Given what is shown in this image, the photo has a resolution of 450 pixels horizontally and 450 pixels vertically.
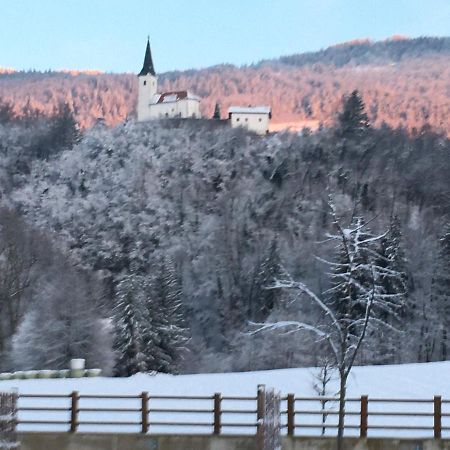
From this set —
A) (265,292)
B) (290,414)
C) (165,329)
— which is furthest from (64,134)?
(290,414)

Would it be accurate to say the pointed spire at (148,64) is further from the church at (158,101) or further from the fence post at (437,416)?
the fence post at (437,416)

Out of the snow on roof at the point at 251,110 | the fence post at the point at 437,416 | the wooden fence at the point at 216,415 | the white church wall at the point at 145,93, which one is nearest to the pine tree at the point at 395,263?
the wooden fence at the point at 216,415

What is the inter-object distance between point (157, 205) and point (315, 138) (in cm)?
2605

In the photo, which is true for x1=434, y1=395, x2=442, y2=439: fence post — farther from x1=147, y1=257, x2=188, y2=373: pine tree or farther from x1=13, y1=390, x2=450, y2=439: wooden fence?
x1=147, y1=257, x2=188, y2=373: pine tree

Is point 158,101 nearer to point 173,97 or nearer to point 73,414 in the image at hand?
point 173,97

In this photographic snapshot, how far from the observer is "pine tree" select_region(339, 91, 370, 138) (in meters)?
106

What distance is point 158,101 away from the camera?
Answer: 14700 centimetres

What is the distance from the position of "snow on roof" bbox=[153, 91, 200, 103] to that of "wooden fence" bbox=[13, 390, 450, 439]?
12772 centimetres

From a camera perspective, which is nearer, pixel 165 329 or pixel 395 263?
pixel 165 329

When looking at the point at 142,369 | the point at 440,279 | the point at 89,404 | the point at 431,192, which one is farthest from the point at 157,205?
the point at 89,404

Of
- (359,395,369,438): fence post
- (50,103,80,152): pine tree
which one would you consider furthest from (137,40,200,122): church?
(359,395,369,438): fence post

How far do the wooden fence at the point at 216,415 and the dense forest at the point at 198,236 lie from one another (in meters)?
15.7

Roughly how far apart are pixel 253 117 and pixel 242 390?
385 ft

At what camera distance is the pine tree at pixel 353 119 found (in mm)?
105875
